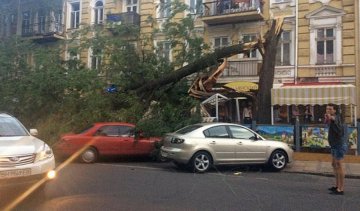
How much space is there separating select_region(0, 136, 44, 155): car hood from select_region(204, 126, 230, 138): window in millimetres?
5616

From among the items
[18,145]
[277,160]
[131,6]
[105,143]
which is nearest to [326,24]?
[277,160]

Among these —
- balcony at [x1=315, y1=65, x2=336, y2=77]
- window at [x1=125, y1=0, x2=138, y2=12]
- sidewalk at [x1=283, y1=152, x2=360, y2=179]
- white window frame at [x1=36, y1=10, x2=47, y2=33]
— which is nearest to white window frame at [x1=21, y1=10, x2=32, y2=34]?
white window frame at [x1=36, y1=10, x2=47, y2=33]

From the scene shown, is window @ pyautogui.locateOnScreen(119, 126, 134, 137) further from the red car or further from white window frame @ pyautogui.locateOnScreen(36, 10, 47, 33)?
white window frame @ pyautogui.locateOnScreen(36, 10, 47, 33)

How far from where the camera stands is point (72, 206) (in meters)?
7.53

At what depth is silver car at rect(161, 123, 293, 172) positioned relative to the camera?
12508 millimetres

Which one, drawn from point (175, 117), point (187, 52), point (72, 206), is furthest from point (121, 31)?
point (72, 206)

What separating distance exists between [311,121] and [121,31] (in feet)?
35.2

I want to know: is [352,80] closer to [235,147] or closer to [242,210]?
[235,147]

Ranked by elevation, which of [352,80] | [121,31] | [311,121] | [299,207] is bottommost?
[299,207]

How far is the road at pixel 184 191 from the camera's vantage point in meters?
7.84

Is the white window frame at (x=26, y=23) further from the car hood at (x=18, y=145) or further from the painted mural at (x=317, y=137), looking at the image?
the car hood at (x=18, y=145)

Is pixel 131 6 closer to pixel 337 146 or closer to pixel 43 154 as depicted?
pixel 337 146

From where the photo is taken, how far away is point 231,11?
24.5 m

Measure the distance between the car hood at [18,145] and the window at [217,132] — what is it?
562 cm
